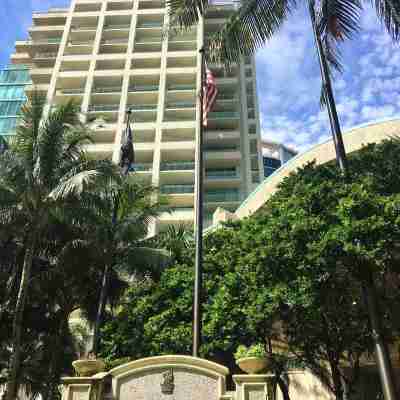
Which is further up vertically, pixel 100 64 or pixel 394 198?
pixel 100 64

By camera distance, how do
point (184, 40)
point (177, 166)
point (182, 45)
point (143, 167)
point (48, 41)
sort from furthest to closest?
point (48, 41)
point (184, 40)
point (182, 45)
point (143, 167)
point (177, 166)

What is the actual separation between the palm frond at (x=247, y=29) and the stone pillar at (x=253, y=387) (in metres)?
9.00

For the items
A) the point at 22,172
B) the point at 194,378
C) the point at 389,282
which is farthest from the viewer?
the point at 389,282

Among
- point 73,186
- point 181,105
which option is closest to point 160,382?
point 73,186

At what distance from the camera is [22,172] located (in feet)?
55.4

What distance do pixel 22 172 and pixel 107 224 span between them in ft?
16.5

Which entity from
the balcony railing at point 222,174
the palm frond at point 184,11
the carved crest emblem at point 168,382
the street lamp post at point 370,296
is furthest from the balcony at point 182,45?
the carved crest emblem at point 168,382

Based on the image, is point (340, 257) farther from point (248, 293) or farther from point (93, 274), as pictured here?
point (93, 274)

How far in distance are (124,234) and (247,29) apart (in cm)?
1128

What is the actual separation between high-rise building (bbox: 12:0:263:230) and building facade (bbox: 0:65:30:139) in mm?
2430

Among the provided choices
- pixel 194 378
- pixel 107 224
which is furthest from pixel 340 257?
pixel 107 224

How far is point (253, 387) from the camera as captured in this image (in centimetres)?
957

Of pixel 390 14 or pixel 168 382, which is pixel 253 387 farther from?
pixel 390 14

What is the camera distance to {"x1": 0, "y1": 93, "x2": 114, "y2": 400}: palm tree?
54.3ft
